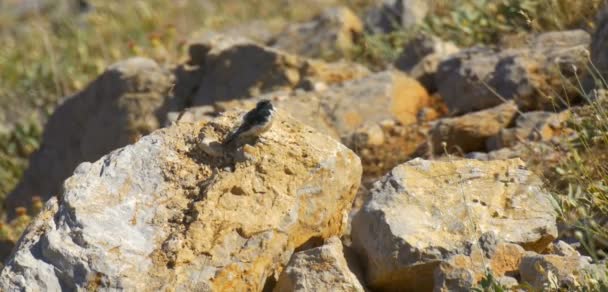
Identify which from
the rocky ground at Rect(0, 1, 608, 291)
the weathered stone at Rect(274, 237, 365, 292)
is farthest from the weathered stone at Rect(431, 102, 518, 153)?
the weathered stone at Rect(274, 237, 365, 292)

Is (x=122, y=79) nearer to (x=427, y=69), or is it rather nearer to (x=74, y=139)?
(x=74, y=139)

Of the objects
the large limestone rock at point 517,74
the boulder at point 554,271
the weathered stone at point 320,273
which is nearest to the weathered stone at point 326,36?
the large limestone rock at point 517,74

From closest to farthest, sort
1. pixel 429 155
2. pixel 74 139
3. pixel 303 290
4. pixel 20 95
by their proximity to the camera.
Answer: pixel 303 290
pixel 429 155
pixel 74 139
pixel 20 95

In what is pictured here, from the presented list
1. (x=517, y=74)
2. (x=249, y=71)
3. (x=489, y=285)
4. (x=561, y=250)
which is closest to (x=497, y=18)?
(x=517, y=74)

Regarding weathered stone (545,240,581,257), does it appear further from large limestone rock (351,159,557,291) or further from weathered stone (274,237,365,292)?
weathered stone (274,237,365,292)

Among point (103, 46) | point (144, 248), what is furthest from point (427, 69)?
point (103, 46)
